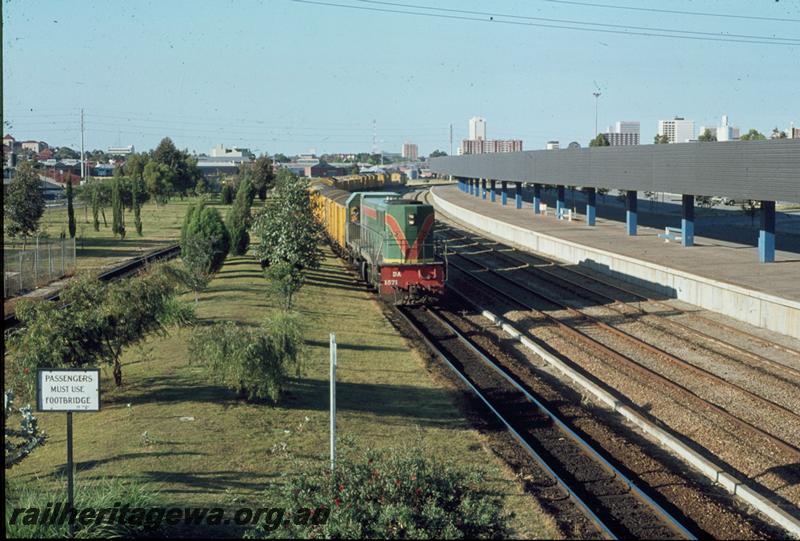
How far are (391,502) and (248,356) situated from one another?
577 cm

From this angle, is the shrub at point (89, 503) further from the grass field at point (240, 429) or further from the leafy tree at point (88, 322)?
the leafy tree at point (88, 322)

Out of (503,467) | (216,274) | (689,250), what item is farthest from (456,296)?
(503,467)

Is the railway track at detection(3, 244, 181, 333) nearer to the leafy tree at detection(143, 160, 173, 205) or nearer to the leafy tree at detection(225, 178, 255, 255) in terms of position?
the leafy tree at detection(225, 178, 255, 255)

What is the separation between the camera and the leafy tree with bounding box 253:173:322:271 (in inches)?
1016

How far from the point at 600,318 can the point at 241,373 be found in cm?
1504

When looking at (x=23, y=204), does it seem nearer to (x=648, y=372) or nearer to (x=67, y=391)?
(x=648, y=372)

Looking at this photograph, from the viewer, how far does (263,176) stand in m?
94.9

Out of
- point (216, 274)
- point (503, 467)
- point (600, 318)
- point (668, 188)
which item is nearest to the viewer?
point (503, 467)

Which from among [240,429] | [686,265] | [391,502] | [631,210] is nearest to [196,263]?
[240,429]

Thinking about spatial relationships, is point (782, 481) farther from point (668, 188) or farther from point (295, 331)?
point (668, 188)

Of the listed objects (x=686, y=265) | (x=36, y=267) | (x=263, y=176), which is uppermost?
(x=263, y=176)

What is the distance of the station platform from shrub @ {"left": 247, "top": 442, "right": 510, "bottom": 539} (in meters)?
16.7

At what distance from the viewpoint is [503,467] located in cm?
1263

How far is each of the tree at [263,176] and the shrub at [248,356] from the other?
7631 centimetres
